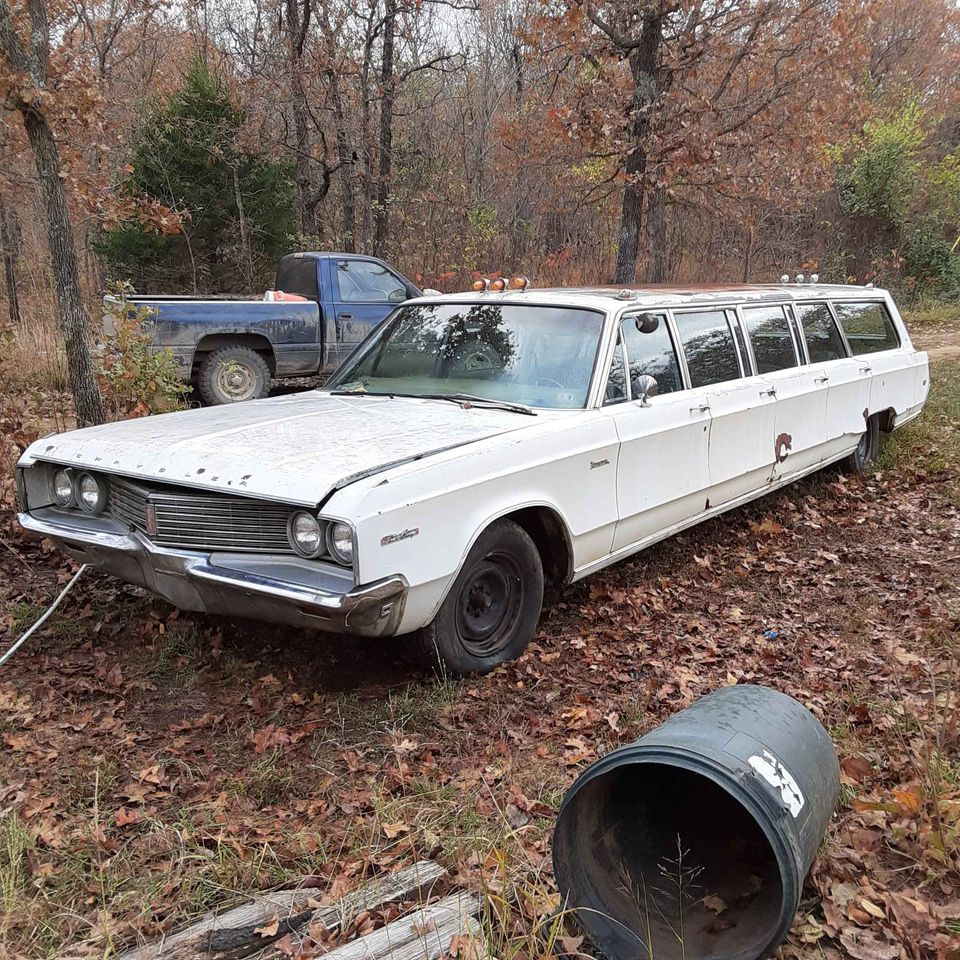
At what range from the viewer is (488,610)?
3.95 m

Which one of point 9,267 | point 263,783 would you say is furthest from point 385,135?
point 263,783

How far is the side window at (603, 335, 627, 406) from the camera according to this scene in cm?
448

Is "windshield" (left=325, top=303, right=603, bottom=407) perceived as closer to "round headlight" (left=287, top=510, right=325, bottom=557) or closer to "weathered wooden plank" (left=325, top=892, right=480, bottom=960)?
"round headlight" (left=287, top=510, right=325, bottom=557)

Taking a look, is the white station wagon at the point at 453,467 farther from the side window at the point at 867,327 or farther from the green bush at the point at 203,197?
the green bush at the point at 203,197

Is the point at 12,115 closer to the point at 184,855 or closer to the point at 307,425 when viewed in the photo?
the point at 307,425

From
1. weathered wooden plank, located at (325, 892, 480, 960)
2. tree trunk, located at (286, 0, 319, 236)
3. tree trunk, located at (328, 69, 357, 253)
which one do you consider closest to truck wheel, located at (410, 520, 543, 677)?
weathered wooden plank, located at (325, 892, 480, 960)

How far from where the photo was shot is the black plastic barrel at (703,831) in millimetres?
2234

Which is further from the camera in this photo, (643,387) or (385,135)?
(385,135)

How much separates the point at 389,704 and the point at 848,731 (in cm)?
194

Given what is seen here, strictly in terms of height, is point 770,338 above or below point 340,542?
above

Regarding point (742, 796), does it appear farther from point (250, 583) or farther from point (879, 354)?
point (879, 354)

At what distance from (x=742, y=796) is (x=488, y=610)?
191 cm

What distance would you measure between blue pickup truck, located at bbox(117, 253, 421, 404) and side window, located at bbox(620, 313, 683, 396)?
527 cm

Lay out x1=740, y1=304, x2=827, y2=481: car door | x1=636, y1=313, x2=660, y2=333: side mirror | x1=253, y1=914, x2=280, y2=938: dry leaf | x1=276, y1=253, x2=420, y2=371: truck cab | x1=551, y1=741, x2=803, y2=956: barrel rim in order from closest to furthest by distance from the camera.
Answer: x1=551, y1=741, x2=803, y2=956: barrel rim, x1=253, y1=914, x2=280, y2=938: dry leaf, x1=636, y1=313, x2=660, y2=333: side mirror, x1=740, y1=304, x2=827, y2=481: car door, x1=276, y1=253, x2=420, y2=371: truck cab
